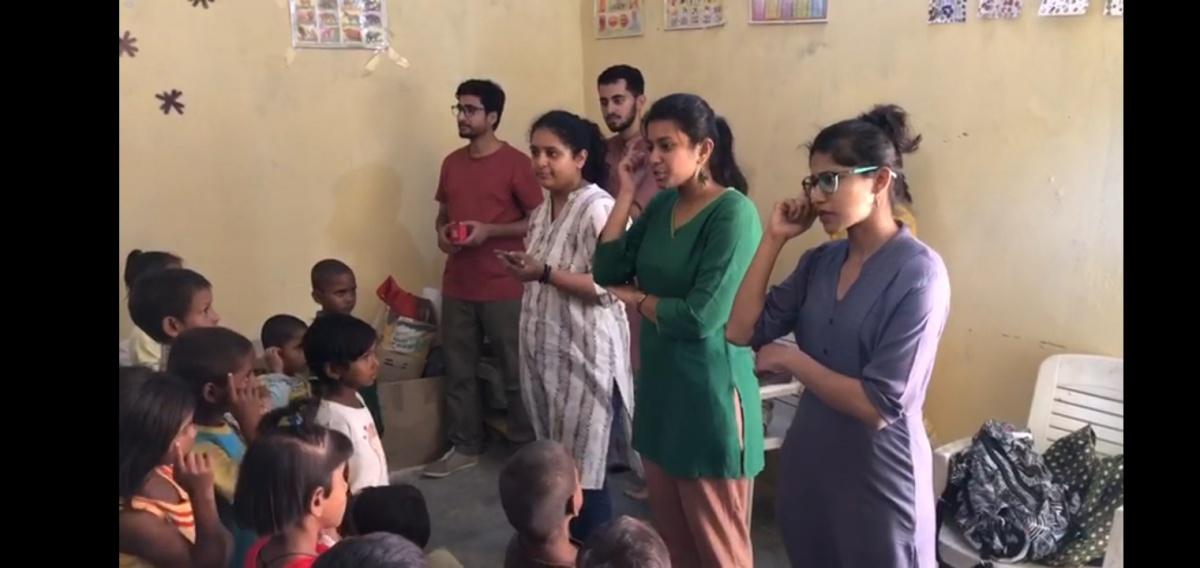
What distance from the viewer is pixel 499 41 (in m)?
4.12

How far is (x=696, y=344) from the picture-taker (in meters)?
1.90

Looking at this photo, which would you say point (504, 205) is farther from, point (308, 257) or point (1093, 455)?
point (1093, 455)

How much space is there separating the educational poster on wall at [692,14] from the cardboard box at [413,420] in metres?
1.68

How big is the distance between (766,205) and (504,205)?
98 cm

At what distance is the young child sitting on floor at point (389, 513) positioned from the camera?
1700mm

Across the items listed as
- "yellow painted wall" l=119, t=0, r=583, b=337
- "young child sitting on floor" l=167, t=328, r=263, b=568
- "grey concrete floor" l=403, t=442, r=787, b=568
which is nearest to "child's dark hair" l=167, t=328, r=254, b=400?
"young child sitting on floor" l=167, t=328, r=263, b=568

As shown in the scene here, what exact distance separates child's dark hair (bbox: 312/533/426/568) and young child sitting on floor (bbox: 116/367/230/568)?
353 mm

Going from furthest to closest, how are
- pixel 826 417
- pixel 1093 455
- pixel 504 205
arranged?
1. pixel 504 205
2. pixel 1093 455
3. pixel 826 417

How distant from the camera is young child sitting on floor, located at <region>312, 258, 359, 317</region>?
355cm

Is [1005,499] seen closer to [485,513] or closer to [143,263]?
[485,513]

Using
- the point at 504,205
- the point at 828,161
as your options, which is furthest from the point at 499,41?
the point at 828,161

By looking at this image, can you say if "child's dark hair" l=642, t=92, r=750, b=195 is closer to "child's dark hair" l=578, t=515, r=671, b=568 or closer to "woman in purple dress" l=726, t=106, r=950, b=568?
"woman in purple dress" l=726, t=106, r=950, b=568

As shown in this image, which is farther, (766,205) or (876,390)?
(766,205)

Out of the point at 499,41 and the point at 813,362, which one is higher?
the point at 499,41
